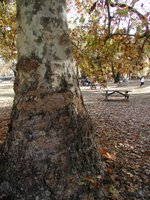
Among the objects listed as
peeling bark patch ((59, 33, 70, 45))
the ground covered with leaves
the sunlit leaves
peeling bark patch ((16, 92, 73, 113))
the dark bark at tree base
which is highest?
the sunlit leaves

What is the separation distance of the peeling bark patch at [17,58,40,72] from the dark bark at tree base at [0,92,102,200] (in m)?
0.48

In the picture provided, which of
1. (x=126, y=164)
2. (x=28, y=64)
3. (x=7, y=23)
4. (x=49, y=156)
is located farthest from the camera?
(x=7, y=23)

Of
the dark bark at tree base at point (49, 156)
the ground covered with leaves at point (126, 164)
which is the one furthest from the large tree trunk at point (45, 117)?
the ground covered with leaves at point (126, 164)

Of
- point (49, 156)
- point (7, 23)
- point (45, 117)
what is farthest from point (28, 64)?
point (7, 23)

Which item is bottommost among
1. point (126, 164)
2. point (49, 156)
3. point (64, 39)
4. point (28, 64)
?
point (126, 164)

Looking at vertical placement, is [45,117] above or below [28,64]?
below

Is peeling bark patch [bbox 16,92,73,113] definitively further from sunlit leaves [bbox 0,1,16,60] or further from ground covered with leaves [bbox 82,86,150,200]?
sunlit leaves [bbox 0,1,16,60]

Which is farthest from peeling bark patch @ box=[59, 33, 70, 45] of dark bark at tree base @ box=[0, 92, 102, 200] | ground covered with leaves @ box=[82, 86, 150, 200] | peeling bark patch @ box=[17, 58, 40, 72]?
ground covered with leaves @ box=[82, 86, 150, 200]

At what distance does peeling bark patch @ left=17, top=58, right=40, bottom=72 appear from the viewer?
435 cm

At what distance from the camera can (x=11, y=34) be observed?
44.1 feet

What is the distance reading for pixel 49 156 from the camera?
168 inches

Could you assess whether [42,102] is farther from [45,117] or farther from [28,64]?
[28,64]

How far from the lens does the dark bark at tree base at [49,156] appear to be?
164 inches

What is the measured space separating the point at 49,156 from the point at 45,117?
575mm
